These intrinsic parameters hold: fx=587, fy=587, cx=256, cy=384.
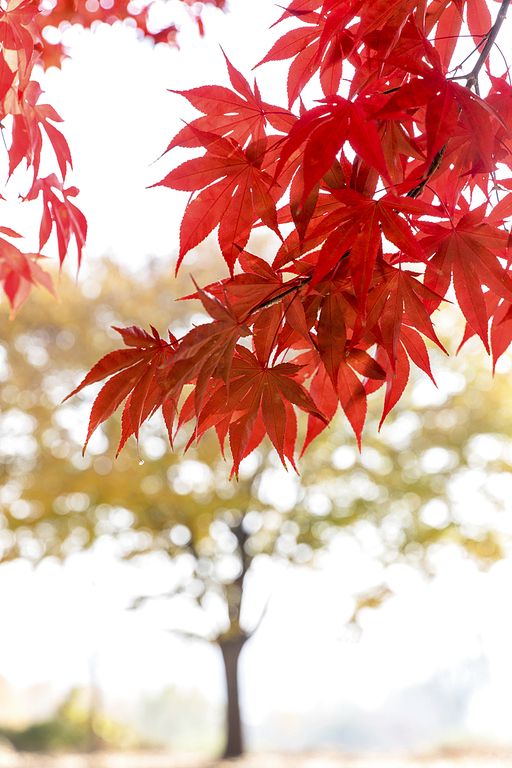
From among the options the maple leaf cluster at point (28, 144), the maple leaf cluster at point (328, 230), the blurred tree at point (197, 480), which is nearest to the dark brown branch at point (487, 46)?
the maple leaf cluster at point (328, 230)

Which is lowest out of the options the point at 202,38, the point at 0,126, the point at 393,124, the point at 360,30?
the point at 393,124

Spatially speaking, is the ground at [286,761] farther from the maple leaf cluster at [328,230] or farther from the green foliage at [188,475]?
the maple leaf cluster at [328,230]

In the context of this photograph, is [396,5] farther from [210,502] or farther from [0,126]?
[210,502]

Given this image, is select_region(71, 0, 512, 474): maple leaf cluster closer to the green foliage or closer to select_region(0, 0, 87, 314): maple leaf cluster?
select_region(0, 0, 87, 314): maple leaf cluster

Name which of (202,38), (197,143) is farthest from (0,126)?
(202,38)

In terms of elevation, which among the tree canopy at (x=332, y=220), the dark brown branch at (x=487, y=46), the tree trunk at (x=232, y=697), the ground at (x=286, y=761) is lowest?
the ground at (x=286, y=761)

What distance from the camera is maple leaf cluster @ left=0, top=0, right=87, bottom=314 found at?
824 mm

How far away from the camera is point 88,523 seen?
24.4ft

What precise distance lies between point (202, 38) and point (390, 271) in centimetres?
191

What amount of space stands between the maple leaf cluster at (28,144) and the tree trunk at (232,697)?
769 centimetres

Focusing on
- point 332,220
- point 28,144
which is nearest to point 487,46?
point 332,220

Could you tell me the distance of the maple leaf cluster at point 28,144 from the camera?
0.82m

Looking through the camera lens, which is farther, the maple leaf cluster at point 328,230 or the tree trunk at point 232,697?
the tree trunk at point 232,697

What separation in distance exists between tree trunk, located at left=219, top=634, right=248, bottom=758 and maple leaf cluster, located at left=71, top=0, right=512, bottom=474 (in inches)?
316
